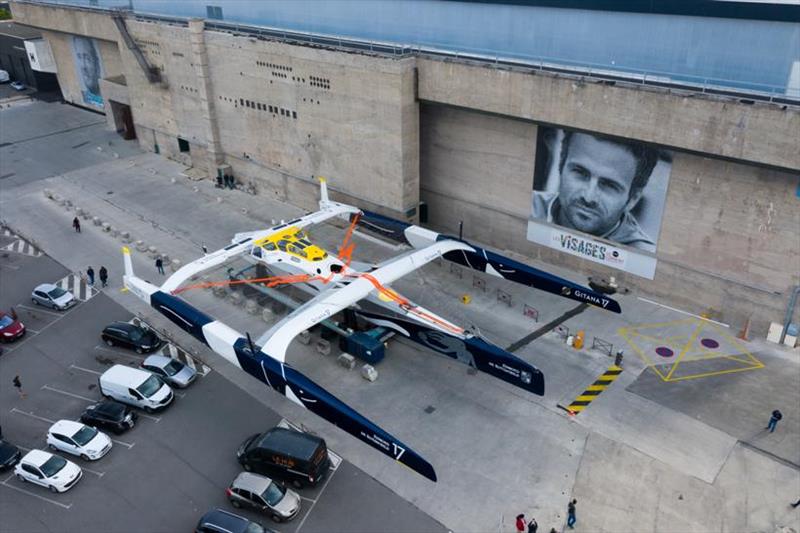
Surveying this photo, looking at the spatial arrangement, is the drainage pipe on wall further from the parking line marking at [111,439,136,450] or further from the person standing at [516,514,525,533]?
the parking line marking at [111,439,136,450]

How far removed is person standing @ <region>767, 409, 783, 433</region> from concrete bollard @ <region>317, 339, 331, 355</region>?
56.7 feet

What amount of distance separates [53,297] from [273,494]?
1842cm

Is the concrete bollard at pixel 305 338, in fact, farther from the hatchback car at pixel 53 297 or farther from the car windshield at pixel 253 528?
the hatchback car at pixel 53 297

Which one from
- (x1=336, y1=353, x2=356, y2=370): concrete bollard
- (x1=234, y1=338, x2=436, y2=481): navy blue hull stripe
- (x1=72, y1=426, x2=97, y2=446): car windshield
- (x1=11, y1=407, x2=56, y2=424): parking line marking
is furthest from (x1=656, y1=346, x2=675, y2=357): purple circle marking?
(x1=11, y1=407, x2=56, y2=424): parking line marking

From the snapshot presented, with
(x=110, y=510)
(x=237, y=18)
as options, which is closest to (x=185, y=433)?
(x=110, y=510)

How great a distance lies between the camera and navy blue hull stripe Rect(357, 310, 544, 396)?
73.0 ft

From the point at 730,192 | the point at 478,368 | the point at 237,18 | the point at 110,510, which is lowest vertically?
the point at 110,510

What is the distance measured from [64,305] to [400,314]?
56.9ft

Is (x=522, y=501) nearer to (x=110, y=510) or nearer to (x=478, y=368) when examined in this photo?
(x=478, y=368)

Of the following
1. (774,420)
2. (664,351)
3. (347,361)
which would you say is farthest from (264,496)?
(774,420)

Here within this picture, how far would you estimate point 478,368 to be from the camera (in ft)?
78.3

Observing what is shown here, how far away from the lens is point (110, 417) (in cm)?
2241

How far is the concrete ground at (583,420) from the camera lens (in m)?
19.3

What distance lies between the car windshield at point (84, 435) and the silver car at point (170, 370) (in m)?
3.49
